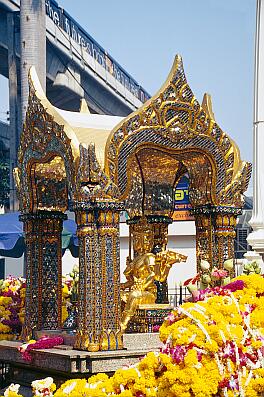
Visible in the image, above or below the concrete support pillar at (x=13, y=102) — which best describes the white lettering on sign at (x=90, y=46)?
above

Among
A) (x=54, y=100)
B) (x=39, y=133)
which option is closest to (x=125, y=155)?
(x=39, y=133)

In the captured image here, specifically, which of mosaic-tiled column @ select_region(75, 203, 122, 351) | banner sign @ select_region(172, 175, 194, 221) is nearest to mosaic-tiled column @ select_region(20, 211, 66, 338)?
mosaic-tiled column @ select_region(75, 203, 122, 351)

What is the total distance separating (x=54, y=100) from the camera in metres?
32.6

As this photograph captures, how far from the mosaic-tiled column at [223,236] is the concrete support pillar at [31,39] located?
1254 cm

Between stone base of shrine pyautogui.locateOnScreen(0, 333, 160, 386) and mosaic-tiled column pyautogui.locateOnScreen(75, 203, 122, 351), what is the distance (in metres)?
0.18

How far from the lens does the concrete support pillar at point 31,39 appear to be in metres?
22.1

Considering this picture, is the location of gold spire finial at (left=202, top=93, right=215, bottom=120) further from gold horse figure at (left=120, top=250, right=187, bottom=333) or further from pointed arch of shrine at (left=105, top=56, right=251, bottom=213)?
gold horse figure at (left=120, top=250, right=187, bottom=333)

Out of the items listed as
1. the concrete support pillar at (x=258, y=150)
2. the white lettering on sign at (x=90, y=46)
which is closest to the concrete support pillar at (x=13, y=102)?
the white lettering on sign at (x=90, y=46)

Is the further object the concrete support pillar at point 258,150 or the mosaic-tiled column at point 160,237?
the concrete support pillar at point 258,150

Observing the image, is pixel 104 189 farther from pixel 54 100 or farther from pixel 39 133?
pixel 54 100

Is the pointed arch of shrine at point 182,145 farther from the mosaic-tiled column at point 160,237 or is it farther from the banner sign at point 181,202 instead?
the banner sign at point 181,202

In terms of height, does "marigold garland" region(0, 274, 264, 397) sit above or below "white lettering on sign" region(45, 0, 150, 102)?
below

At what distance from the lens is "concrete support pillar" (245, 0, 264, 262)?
39.1ft

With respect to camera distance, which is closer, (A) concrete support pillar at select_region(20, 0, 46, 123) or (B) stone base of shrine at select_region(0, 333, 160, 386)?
(B) stone base of shrine at select_region(0, 333, 160, 386)
